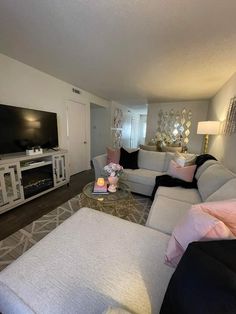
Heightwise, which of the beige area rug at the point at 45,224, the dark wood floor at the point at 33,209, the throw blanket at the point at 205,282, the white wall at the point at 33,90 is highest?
the white wall at the point at 33,90

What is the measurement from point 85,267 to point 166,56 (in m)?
2.52

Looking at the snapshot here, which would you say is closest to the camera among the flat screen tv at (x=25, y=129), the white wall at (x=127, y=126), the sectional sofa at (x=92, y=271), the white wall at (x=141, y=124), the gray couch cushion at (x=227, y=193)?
the sectional sofa at (x=92, y=271)

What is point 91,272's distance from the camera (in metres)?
0.83

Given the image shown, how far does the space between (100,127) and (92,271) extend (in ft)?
16.0

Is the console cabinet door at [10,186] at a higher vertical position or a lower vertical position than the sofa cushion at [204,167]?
lower

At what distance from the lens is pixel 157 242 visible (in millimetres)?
1080

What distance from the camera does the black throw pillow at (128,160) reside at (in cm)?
317

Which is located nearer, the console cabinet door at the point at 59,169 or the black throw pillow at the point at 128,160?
the console cabinet door at the point at 59,169

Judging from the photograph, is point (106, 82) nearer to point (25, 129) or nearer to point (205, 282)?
point (25, 129)

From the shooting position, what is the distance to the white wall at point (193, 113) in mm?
4961

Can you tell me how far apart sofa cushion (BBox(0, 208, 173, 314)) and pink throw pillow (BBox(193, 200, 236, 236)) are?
41 centimetres

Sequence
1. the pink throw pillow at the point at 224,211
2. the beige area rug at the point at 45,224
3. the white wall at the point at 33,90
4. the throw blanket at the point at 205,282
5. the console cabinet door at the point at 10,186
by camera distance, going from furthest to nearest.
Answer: the white wall at the point at 33,90
the console cabinet door at the point at 10,186
the beige area rug at the point at 45,224
the pink throw pillow at the point at 224,211
the throw blanket at the point at 205,282

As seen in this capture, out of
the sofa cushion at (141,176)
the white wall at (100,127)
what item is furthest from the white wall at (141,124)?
the sofa cushion at (141,176)

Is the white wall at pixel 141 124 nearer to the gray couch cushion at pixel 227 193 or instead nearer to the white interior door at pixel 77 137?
the white interior door at pixel 77 137
